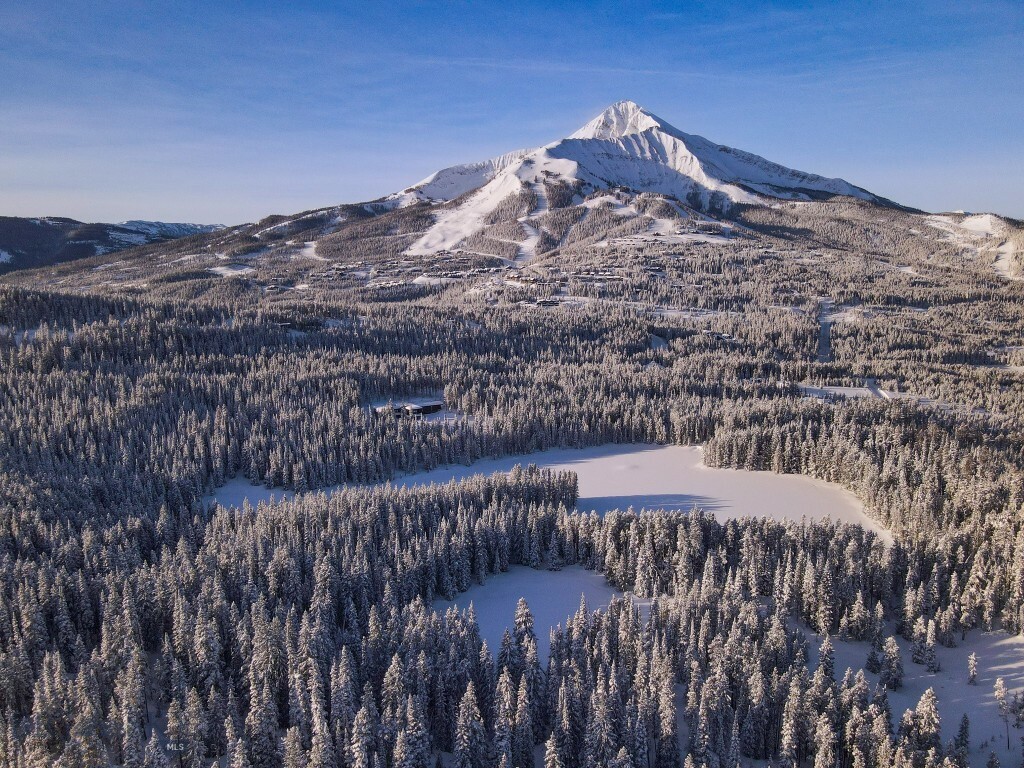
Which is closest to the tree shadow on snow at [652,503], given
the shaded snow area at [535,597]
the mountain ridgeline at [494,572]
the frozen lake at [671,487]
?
the frozen lake at [671,487]

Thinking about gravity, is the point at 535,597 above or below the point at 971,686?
below

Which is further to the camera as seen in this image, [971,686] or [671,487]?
[671,487]

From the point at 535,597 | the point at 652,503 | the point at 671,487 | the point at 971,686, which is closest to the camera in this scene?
the point at 971,686

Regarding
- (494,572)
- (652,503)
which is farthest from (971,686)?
(494,572)

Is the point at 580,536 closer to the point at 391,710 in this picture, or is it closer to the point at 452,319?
the point at 391,710

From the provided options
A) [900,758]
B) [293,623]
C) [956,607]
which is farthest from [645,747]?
[956,607]

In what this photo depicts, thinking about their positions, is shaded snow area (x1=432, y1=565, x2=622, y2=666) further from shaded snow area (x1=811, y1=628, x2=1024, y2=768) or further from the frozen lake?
shaded snow area (x1=811, y1=628, x2=1024, y2=768)

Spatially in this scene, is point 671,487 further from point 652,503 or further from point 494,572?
point 494,572
